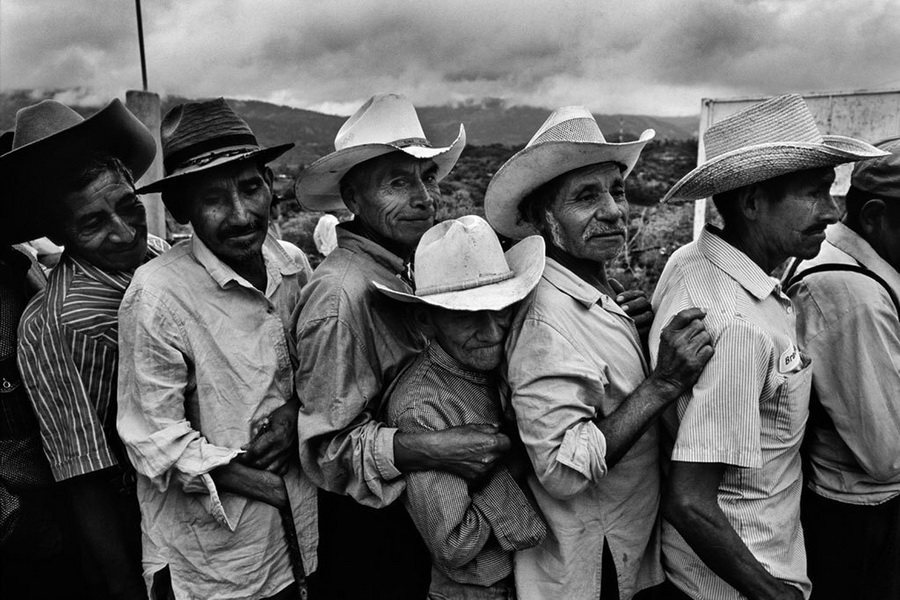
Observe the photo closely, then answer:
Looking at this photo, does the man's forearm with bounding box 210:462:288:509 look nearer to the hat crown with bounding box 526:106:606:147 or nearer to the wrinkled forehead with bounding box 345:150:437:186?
the wrinkled forehead with bounding box 345:150:437:186

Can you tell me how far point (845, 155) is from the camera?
6.55 ft

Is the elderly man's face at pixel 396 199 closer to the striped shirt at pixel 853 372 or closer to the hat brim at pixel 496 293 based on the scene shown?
the hat brim at pixel 496 293

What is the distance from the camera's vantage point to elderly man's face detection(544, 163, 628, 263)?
2230mm

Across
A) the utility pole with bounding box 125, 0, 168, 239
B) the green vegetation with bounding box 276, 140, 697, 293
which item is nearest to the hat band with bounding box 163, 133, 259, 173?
the utility pole with bounding box 125, 0, 168, 239

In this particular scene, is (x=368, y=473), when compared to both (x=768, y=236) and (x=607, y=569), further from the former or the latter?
(x=768, y=236)

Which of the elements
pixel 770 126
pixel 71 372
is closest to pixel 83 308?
pixel 71 372

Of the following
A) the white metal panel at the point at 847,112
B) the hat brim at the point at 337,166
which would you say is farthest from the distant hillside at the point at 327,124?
the hat brim at the point at 337,166

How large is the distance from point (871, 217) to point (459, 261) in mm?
1642

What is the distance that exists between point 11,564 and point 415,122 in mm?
2555

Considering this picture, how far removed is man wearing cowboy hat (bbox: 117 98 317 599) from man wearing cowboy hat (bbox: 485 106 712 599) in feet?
3.03

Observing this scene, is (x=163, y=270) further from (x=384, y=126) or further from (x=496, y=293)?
(x=496, y=293)

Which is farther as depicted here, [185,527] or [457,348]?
[185,527]

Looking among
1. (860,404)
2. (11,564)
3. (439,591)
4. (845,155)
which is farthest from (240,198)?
(860,404)

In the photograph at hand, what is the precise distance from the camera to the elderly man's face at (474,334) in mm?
2084
